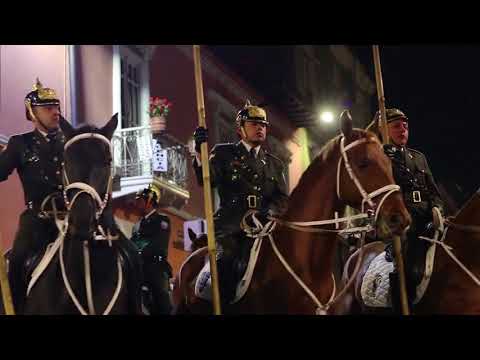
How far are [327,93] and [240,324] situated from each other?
6.80ft

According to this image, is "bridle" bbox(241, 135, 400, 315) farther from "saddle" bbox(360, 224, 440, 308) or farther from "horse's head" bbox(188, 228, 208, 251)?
"horse's head" bbox(188, 228, 208, 251)

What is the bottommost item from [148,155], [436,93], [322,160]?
[322,160]

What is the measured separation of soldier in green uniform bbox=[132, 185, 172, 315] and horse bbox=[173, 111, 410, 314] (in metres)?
0.68

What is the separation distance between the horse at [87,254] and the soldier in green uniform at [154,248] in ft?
0.96

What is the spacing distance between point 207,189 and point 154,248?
2.00ft

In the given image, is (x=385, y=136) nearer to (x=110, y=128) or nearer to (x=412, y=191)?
(x=412, y=191)

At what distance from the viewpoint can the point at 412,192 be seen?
250 inches

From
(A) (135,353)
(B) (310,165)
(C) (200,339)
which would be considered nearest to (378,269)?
(B) (310,165)

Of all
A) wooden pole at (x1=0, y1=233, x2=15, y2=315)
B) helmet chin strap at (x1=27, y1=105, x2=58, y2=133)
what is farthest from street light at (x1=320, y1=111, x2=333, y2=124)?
wooden pole at (x1=0, y1=233, x2=15, y2=315)

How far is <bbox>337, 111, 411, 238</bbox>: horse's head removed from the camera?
222 inches

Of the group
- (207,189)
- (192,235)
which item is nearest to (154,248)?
(192,235)

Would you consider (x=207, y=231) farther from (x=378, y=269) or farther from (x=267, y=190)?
(x=378, y=269)

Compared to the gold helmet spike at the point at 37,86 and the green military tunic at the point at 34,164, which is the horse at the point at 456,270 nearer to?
Answer: the green military tunic at the point at 34,164

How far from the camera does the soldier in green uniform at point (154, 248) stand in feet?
20.5
